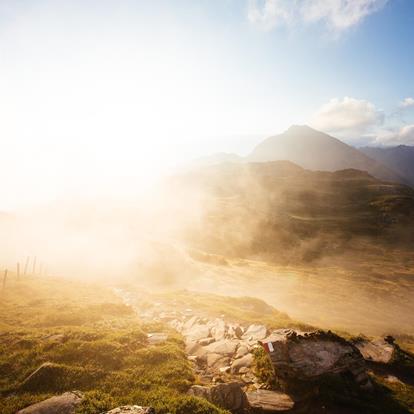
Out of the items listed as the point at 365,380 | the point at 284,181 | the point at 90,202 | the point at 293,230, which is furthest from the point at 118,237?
the point at 284,181

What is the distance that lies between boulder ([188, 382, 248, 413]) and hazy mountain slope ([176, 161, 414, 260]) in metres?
78.9

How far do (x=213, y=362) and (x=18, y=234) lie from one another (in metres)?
98.8

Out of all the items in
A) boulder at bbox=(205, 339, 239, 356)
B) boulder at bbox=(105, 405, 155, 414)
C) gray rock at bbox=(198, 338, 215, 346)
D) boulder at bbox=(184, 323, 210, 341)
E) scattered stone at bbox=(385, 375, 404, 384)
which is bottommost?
boulder at bbox=(184, 323, 210, 341)

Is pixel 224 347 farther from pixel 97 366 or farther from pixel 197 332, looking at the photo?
pixel 97 366

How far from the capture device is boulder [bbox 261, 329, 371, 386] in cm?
1489

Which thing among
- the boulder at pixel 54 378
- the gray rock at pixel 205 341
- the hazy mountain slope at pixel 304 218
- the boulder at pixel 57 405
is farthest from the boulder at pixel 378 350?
the hazy mountain slope at pixel 304 218

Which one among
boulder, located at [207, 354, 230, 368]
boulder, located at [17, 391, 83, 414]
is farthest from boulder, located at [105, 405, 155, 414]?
boulder, located at [207, 354, 230, 368]

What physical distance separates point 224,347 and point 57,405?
11.4m

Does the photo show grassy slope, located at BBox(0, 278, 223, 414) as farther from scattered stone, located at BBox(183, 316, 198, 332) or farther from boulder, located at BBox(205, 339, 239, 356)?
scattered stone, located at BBox(183, 316, 198, 332)

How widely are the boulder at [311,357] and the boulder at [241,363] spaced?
2.31 m

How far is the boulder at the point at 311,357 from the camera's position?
1489 cm

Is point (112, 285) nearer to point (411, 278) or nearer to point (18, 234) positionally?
point (18, 234)

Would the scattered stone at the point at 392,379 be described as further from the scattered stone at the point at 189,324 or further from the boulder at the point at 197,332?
the scattered stone at the point at 189,324

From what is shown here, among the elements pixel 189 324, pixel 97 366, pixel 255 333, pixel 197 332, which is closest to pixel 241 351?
pixel 255 333
